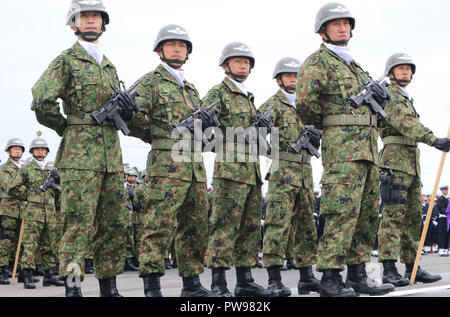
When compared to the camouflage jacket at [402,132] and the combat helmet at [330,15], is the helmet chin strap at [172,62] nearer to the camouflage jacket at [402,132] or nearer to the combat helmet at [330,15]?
the combat helmet at [330,15]

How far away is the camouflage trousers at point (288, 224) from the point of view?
7355 millimetres

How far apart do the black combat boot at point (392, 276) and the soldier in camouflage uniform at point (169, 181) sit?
8.66 ft

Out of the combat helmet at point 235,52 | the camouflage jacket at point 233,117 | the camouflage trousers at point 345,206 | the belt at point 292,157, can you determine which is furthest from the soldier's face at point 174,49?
the belt at point 292,157

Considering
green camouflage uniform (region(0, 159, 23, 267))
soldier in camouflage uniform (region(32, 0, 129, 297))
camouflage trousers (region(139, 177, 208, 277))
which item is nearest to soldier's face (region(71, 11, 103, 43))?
soldier in camouflage uniform (region(32, 0, 129, 297))

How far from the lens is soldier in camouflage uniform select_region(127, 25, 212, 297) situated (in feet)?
20.1

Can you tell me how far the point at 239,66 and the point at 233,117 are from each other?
27.2 inches

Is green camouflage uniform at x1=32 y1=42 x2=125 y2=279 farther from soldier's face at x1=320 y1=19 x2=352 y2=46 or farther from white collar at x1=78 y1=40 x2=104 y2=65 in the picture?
soldier's face at x1=320 y1=19 x2=352 y2=46

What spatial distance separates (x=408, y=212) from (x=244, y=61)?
2.95m

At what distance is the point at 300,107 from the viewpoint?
6320mm

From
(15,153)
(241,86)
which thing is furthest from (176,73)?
(15,153)

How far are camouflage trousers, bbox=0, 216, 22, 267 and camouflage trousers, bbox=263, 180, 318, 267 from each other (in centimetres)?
578

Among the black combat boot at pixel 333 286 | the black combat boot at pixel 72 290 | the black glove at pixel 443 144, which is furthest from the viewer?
the black glove at pixel 443 144

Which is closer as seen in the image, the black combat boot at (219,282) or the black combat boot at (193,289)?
the black combat boot at (193,289)
